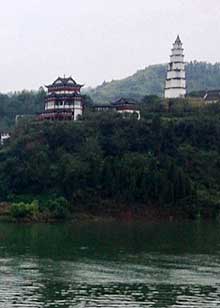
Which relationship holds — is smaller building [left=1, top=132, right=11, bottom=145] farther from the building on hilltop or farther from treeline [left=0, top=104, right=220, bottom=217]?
the building on hilltop

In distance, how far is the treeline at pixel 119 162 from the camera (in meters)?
58.4

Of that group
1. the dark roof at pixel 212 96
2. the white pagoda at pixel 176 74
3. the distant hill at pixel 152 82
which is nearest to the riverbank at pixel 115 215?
the dark roof at pixel 212 96

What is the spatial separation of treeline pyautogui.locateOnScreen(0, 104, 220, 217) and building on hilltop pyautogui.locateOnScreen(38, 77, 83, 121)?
163 cm

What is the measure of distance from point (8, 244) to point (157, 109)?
38.6m

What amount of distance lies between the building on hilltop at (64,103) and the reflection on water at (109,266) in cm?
2425

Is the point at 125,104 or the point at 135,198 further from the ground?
the point at 125,104

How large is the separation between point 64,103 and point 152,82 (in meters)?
81.7

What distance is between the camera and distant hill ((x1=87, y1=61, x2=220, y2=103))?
145m

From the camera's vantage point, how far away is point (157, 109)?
3024 inches

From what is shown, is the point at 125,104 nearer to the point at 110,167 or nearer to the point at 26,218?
the point at 110,167

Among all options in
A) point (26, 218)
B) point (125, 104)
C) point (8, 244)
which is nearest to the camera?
point (8, 244)

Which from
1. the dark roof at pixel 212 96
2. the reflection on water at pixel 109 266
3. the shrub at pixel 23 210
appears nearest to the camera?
the reflection on water at pixel 109 266

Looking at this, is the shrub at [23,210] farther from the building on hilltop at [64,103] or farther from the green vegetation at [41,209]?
the building on hilltop at [64,103]

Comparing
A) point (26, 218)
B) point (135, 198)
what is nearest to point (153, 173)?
point (135, 198)
